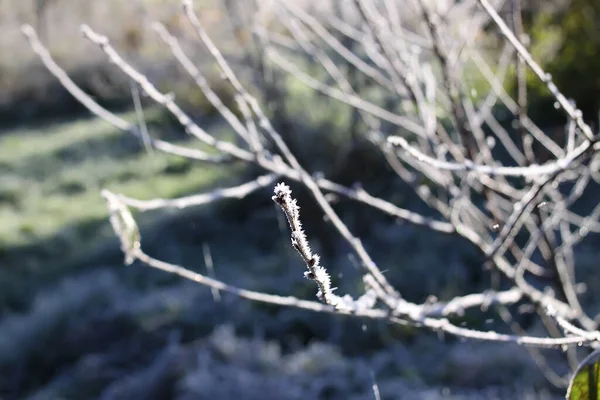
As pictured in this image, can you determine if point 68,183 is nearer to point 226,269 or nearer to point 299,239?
point 226,269

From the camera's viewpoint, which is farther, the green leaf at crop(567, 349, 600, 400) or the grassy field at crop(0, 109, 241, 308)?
the grassy field at crop(0, 109, 241, 308)

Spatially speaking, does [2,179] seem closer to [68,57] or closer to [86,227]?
[86,227]

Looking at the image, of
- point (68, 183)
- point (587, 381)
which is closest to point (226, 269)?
point (68, 183)

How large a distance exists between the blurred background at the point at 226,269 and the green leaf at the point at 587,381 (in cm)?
67

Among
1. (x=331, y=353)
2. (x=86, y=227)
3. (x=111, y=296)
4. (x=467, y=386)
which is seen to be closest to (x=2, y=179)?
(x=86, y=227)

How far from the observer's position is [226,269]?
20.7ft

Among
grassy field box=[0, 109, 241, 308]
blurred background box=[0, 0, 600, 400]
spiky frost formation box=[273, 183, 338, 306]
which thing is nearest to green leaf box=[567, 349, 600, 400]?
spiky frost formation box=[273, 183, 338, 306]

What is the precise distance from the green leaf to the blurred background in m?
0.67

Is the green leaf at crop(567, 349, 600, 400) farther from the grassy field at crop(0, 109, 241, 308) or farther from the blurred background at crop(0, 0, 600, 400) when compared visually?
the grassy field at crop(0, 109, 241, 308)

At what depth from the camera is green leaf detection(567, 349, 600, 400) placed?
89cm

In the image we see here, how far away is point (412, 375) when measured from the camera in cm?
396

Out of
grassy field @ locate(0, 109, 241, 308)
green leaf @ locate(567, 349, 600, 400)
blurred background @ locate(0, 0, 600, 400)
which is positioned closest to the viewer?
green leaf @ locate(567, 349, 600, 400)

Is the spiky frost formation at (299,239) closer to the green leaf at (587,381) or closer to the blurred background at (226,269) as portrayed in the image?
the green leaf at (587,381)

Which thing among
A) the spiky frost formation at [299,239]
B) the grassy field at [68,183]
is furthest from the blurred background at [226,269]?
the spiky frost formation at [299,239]
